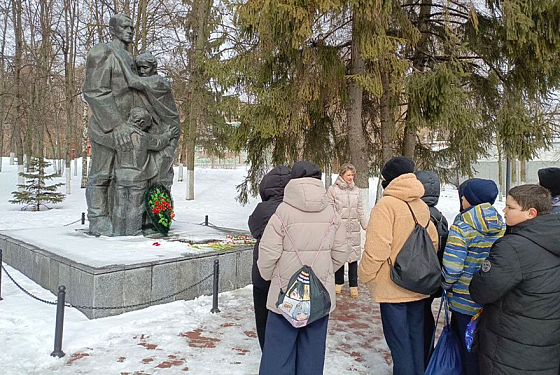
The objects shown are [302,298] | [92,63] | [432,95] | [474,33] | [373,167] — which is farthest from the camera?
[373,167]

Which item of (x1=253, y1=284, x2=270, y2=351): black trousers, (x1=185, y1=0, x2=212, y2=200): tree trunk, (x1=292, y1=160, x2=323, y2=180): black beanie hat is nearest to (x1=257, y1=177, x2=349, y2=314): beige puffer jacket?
(x1=292, y1=160, x2=323, y2=180): black beanie hat

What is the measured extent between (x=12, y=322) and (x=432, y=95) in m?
7.24

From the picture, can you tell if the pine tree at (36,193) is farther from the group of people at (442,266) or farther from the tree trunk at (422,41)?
the group of people at (442,266)

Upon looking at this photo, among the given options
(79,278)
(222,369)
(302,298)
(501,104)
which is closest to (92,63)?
(79,278)

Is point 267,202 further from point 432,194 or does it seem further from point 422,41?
point 422,41

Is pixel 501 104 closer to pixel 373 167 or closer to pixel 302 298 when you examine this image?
pixel 373 167

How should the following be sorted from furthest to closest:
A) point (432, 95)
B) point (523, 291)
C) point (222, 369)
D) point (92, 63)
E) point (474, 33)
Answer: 1. point (474, 33)
2. point (432, 95)
3. point (92, 63)
4. point (222, 369)
5. point (523, 291)

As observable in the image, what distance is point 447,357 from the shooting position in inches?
118

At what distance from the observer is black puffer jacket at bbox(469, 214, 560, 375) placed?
2.35 m

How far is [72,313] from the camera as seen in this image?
15.6 feet

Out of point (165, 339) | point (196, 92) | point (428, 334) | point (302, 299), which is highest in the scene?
point (196, 92)

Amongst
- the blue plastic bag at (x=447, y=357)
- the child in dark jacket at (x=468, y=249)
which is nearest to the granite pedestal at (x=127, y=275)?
the blue plastic bag at (x=447, y=357)

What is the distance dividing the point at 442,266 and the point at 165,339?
9.01 ft

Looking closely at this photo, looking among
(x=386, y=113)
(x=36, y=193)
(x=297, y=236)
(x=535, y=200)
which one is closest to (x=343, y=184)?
(x=297, y=236)
